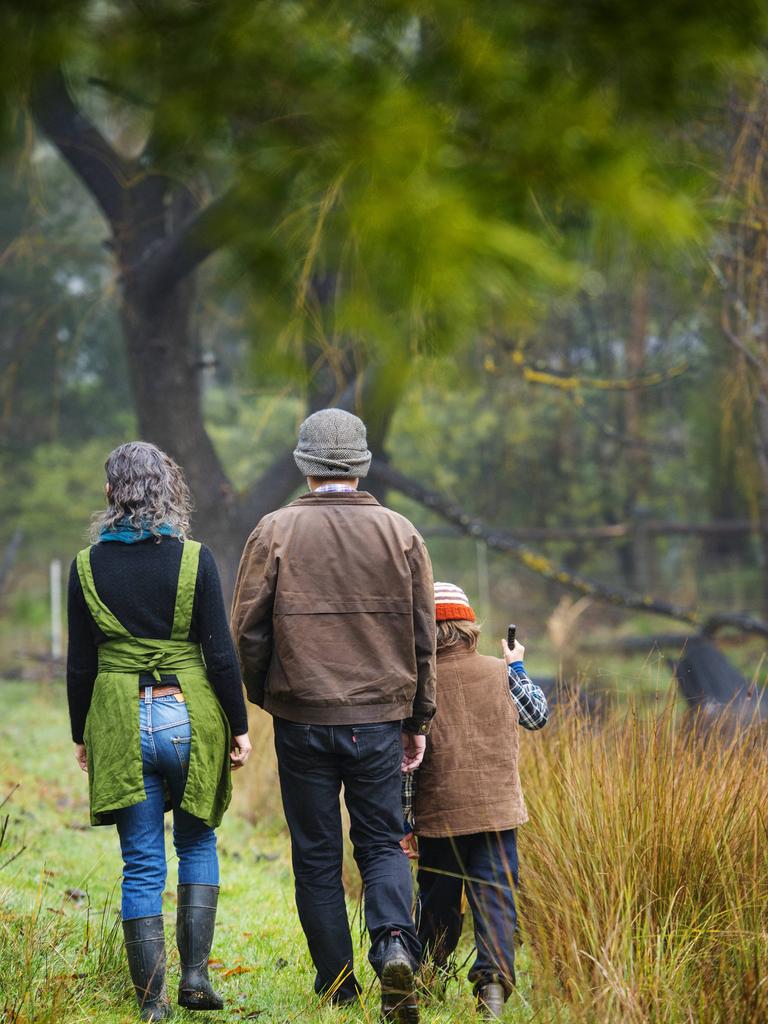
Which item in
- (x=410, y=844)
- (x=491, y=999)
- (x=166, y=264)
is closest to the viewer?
(x=491, y=999)

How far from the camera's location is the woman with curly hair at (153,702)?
3486 mm

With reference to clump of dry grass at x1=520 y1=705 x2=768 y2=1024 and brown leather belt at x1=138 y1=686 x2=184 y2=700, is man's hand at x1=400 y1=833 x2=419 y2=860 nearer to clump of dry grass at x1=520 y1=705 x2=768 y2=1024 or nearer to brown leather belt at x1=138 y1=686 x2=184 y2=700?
clump of dry grass at x1=520 y1=705 x2=768 y2=1024

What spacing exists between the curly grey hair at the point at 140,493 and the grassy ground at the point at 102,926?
987mm

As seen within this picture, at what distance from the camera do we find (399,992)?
3.25 m

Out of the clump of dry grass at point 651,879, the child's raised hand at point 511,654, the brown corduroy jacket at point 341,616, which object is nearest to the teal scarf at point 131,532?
the brown corduroy jacket at point 341,616

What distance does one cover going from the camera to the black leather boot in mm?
3488

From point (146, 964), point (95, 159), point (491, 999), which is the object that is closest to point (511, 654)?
point (491, 999)

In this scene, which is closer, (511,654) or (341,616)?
(341,616)

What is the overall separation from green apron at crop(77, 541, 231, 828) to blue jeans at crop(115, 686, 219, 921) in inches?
1.1

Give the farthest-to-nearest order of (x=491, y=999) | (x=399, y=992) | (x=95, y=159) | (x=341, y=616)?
(x=95, y=159) → (x=341, y=616) → (x=491, y=999) → (x=399, y=992)

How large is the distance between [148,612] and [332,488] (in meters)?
0.64

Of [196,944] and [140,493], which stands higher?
[140,493]

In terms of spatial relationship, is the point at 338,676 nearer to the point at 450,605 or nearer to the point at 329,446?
the point at 450,605

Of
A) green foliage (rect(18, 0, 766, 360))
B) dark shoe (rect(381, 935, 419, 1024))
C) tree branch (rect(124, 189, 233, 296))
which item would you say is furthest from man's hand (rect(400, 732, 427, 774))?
tree branch (rect(124, 189, 233, 296))
